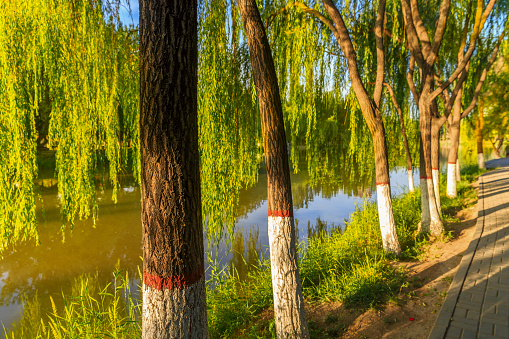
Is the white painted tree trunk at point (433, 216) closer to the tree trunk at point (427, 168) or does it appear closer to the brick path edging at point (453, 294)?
the tree trunk at point (427, 168)

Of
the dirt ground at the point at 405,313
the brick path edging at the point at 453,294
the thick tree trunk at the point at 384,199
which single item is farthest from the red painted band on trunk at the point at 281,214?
the thick tree trunk at the point at 384,199

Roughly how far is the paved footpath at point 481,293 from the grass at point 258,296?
26.6 inches

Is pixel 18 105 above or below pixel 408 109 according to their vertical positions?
below

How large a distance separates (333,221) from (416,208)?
2480 mm

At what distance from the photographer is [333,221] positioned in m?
9.36

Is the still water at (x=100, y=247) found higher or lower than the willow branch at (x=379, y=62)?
lower

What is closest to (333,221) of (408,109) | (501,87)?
(408,109)

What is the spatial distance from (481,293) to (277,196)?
2987 millimetres

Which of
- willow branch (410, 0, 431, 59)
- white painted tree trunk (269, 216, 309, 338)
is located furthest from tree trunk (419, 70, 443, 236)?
white painted tree trunk (269, 216, 309, 338)

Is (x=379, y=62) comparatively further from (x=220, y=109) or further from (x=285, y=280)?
(x=285, y=280)

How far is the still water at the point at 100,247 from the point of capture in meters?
5.63

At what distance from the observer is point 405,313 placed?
11.6ft

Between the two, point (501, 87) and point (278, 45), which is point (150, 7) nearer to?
point (278, 45)

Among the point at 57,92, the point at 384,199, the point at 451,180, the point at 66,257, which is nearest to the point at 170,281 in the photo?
the point at 57,92
